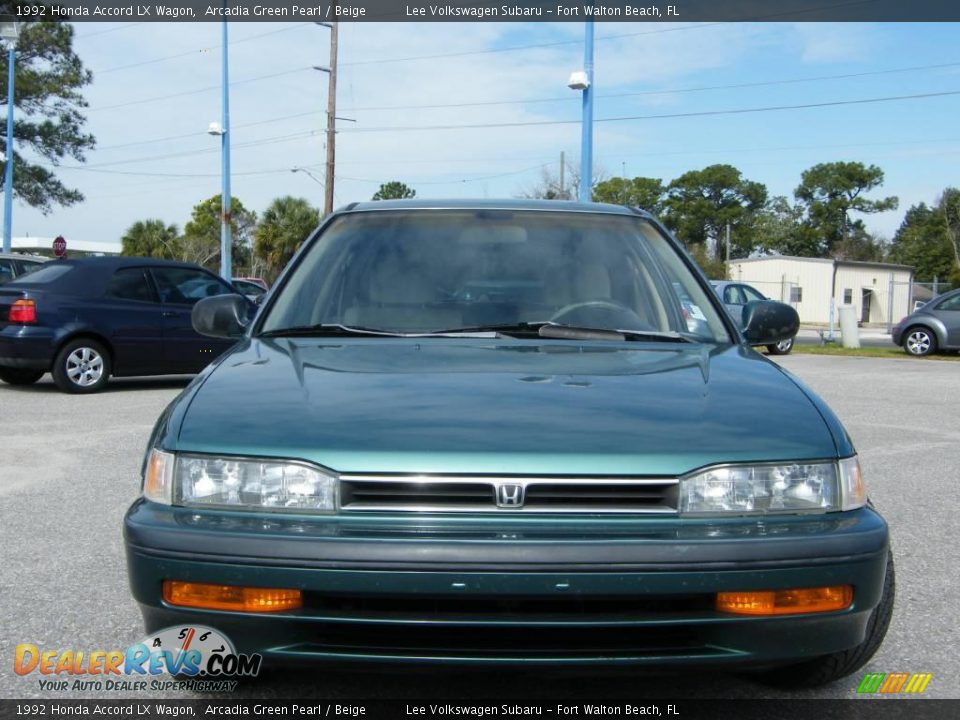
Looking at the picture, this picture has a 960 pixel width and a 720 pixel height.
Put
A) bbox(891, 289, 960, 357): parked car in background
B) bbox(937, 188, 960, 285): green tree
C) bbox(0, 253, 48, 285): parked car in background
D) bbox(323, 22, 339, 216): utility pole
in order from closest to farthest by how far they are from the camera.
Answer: bbox(0, 253, 48, 285): parked car in background < bbox(891, 289, 960, 357): parked car in background < bbox(323, 22, 339, 216): utility pole < bbox(937, 188, 960, 285): green tree

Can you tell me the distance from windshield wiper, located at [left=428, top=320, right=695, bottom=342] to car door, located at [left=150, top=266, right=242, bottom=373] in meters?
8.56

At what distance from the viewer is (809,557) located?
7.60ft

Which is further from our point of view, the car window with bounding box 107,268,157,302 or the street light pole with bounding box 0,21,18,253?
the street light pole with bounding box 0,21,18,253

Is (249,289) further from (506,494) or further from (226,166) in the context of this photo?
(506,494)

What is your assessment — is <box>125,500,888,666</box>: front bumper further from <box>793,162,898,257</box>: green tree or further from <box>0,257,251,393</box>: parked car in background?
<box>793,162,898,257</box>: green tree

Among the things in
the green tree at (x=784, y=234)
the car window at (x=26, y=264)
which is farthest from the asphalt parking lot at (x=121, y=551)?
the green tree at (x=784, y=234)

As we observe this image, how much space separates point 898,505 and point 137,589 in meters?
4.62

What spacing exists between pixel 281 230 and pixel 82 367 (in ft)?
123

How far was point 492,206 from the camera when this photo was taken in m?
3.94

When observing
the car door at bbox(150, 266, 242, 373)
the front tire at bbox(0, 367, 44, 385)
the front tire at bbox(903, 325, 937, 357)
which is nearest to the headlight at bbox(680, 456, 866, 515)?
the car door at bbox(150, 266, 242, 373)

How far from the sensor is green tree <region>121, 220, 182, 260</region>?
5466cm

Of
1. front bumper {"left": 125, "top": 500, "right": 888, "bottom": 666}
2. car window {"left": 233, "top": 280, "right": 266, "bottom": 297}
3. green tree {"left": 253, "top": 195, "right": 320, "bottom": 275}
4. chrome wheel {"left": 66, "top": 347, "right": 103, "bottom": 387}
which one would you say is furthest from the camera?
green tree {"left": 253, "top": 195, "right": 320, "bottom": 275}

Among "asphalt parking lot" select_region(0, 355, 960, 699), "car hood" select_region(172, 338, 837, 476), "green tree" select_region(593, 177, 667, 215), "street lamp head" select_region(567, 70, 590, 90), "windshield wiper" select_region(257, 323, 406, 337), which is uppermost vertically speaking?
"green tree" select_region(593, 177, 667, 215)

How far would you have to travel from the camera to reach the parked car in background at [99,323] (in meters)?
10.8
